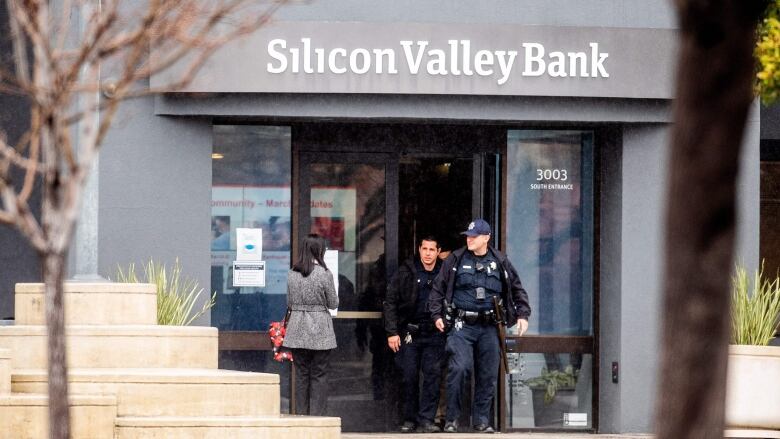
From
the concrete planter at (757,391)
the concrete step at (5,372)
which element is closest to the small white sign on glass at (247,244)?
the concrete step at (5,372)

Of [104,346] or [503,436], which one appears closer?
[104,346]

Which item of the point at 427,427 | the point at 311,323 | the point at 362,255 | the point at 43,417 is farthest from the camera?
the point at 362,255

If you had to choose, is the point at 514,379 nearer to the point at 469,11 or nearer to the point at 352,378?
the point at 352,378

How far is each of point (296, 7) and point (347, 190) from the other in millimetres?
1955

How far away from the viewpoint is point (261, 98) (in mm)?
12344

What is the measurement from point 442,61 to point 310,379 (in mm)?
3057

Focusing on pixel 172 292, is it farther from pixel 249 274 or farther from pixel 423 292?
pixel 423 292

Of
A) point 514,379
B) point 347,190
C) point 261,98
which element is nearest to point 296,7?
point 261,98

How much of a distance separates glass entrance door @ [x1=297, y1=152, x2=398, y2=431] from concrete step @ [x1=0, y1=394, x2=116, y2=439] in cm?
425

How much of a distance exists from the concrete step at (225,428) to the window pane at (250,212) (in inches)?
→ 134

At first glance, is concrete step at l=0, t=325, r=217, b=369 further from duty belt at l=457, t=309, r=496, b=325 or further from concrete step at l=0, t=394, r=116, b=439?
duty belt at l=457, t=309, r=496, b=325

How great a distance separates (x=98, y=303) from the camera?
10836 millimetres

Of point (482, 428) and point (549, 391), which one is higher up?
point (549, 391)

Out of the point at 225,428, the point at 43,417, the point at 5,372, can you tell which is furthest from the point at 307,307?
the point at 43,417
